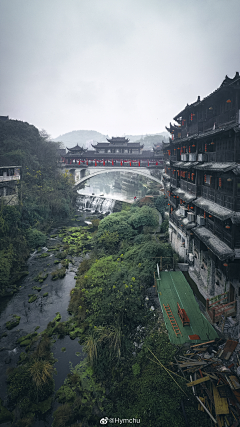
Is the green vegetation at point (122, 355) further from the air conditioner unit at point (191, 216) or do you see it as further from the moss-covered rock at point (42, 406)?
the air conditioner unit at point (191, 216)

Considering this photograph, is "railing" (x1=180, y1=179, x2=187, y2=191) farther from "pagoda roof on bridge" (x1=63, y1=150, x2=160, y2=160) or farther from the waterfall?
"pagoda roof on bridge" (x1=63, y1=150, x2=160, y2=160)

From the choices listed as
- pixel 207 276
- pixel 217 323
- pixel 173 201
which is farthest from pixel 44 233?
pixel 217 323

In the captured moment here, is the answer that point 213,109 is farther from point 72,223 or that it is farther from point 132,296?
point 72,223

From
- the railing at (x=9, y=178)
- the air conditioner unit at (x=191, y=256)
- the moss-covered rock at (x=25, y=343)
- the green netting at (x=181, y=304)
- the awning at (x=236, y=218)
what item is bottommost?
the moss-covered rock at (x=25, y=343)

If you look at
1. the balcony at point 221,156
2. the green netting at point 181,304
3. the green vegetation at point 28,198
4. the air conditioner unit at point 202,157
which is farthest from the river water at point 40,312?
the air conditioner unit at point 202,157

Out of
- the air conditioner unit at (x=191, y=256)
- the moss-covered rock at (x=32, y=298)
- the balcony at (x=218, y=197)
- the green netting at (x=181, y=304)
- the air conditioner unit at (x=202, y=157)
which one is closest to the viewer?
the green netting at (x=181, y=304)

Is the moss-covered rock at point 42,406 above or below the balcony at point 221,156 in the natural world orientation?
below

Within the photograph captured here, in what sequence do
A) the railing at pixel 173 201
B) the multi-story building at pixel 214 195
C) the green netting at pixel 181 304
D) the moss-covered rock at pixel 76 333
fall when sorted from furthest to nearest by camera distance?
the railing at pixel 173 201, the moss-covered rock at pixel 76 333, the green netting at pixel 181 304, the multi-story building at pixel 214 195

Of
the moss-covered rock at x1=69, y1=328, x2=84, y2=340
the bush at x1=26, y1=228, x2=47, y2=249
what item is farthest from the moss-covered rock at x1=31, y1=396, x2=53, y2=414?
the bush at x1=26, y1=228, x2=47, y2=249
